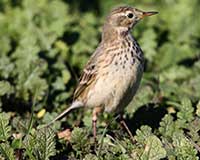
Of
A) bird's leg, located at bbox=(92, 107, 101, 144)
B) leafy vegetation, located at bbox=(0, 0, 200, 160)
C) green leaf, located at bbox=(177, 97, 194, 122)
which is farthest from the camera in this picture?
bird's leg, located at bbox=(92, 107, 101, 144)

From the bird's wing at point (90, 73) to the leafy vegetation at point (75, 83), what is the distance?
0.34 meters

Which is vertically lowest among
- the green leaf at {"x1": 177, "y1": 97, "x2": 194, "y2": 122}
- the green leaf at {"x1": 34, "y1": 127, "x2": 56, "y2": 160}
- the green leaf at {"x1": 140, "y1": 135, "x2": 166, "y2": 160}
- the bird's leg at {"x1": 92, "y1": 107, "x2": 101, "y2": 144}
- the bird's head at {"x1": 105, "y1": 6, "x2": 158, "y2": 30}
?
the bird's leg at {"x1": 92, "y1": 107, "x2": 101, "y2": 144}

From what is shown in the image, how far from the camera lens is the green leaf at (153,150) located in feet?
19.4

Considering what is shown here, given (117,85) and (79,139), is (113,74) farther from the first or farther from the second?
(79,139)

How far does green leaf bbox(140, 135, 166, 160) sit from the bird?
3.52ft

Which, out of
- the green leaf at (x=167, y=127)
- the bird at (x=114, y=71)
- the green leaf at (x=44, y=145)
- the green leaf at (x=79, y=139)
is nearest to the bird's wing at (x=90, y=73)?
the bird at (x=114, y=71)

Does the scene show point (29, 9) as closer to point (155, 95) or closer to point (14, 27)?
point (14, 27)

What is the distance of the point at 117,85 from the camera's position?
7.03 metres

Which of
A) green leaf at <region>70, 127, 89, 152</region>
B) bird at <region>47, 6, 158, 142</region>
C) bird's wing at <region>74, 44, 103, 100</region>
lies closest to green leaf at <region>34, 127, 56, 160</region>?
green leaf at <region>70, 127, 89, 152</region>

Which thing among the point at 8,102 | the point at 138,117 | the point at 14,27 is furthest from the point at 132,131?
the point at 14,27

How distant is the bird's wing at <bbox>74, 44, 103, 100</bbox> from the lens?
7.30m

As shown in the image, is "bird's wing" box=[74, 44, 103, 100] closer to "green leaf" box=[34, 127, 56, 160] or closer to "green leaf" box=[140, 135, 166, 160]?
"green leaf" box=[34, 127, 56, 160]

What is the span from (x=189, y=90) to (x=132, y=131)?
1.41m

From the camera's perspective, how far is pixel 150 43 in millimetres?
9516
